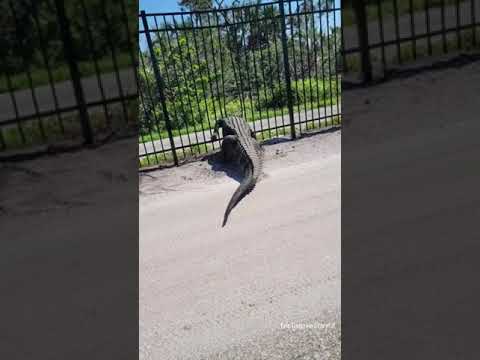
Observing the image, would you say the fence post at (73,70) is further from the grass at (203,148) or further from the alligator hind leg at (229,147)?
the alligator hind leg at (229,147)

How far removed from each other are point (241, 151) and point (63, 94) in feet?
9.81

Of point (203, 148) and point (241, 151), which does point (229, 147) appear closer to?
point (241, 151)

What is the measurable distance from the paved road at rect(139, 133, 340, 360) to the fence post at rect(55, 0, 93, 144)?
195 centimetres

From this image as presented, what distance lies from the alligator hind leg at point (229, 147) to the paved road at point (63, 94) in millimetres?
1833

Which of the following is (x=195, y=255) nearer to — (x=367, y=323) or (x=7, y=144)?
(x=367, y=323)

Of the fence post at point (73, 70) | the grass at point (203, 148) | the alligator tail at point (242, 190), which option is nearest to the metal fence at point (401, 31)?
the grass at point (203, 148)

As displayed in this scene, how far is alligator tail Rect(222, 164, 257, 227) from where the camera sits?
4465 millimetres

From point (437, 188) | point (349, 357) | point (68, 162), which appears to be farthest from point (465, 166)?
point (68, 162)

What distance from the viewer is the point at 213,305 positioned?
3066mm

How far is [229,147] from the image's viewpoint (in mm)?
6176

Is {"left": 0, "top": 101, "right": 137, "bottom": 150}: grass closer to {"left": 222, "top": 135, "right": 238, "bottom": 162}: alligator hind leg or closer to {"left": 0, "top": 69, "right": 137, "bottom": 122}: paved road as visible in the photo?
{"left": 0, "top": 69, "right": 137, "bottom": 122}: paved road

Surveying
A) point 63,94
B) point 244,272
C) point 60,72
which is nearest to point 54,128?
point 63,94

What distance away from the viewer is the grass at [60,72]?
6.16m

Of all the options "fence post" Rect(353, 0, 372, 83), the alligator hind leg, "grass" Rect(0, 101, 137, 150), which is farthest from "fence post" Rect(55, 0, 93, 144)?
"fence post" Rect(353, 0, 372, 83)
